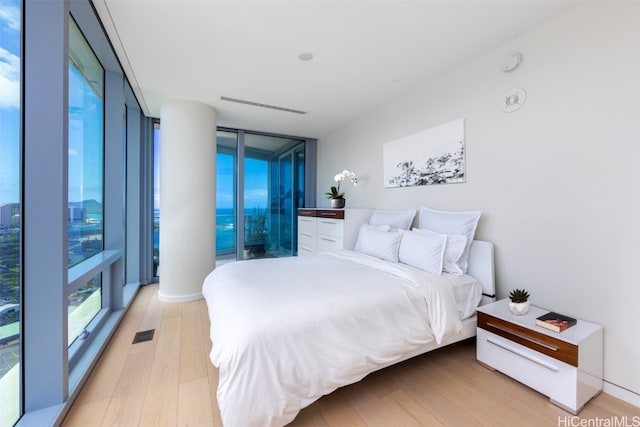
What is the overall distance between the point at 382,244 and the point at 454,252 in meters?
0.67

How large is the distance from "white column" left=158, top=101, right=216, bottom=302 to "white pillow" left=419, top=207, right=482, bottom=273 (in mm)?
2780

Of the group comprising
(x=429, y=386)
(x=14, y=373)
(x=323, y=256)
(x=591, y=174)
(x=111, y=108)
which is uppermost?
(x=111, y=108)

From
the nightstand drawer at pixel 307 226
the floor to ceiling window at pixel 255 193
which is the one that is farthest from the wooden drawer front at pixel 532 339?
the floor to ceiling window at pixel 255 193

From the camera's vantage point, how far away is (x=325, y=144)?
4902 millimetres

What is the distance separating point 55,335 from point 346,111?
142 inches

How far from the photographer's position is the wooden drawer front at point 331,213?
11.3 ft

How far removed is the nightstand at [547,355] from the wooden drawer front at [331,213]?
1.91 metres

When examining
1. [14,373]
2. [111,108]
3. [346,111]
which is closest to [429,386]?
[14,373]

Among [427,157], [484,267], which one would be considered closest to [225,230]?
[427,157]

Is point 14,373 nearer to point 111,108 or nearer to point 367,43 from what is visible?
point 111,108

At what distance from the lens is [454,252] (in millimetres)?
2264

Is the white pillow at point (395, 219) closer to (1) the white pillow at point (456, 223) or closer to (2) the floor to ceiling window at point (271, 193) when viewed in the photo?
(1) the white pillow at point (456, 223)

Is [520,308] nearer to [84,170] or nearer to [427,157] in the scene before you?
[427,157]

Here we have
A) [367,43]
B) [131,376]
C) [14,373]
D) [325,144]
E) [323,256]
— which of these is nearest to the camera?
[14,373]
